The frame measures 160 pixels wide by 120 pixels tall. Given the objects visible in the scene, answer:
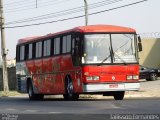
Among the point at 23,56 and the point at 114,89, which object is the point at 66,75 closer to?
the point at 114,89

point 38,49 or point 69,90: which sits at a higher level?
point 38,49

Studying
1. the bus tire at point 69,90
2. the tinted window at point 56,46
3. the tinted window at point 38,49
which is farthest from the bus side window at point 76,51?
the tinted window at point 38,49

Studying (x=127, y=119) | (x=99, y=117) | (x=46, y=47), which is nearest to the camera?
(x=127, y=119)

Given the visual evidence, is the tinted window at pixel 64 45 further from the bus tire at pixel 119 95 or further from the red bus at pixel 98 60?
the bus tire at pixel 119 95

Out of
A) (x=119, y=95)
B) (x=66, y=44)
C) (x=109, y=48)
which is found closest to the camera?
(x=109, y=48)

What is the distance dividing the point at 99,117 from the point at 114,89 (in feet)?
35.4

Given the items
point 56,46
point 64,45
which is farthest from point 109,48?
point 56,46

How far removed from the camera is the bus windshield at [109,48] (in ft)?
84.8

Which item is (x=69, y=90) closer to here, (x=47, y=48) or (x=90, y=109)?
(x=47, y=48)

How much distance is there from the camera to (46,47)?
30.1 m

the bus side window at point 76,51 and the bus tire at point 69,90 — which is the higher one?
the bus side window at point 76,51

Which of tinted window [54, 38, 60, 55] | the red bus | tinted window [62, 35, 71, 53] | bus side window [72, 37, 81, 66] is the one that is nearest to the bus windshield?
the red bus

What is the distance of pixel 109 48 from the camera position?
2614 centimetres

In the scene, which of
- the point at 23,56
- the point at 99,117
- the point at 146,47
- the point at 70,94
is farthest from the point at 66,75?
the point at 146,47
